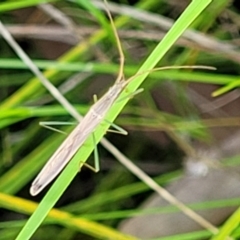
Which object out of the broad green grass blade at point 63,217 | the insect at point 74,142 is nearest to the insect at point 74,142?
the insect at point 74,142

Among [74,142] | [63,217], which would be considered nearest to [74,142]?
[74,142]

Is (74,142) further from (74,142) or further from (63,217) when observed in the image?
(63,217)

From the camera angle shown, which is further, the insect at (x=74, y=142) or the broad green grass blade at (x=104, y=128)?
the insect at (x=74, y=142)

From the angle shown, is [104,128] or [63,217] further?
[63,217]

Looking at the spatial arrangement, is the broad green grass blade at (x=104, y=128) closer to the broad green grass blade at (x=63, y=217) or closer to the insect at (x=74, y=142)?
the insect at (x=74, y=142)

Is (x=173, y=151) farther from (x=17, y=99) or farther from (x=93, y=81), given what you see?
(x=17, y=99)

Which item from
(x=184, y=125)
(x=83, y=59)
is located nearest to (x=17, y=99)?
(x=83, y=59)

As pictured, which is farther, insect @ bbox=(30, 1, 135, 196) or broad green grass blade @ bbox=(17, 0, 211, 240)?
insect @ bbox=(30, 1, 135, 196)

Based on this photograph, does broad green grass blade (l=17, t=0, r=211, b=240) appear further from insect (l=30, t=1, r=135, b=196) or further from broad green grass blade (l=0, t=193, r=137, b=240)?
broad green grass blade (l=0, t=193, r=137, b=240)

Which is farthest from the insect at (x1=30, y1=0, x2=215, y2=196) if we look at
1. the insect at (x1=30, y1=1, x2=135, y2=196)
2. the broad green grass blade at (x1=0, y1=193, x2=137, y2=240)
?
the broad green grass blade at (x1=0, y1=193, x2=137, y2=240)

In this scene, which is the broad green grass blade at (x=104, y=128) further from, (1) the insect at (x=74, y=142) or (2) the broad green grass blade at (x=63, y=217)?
(2) the broad green grass blade at (x=63, y=217)

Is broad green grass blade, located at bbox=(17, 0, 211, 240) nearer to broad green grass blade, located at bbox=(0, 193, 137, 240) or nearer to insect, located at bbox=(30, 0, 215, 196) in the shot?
insect, located at bbox=(30, 0, 215, 196)
